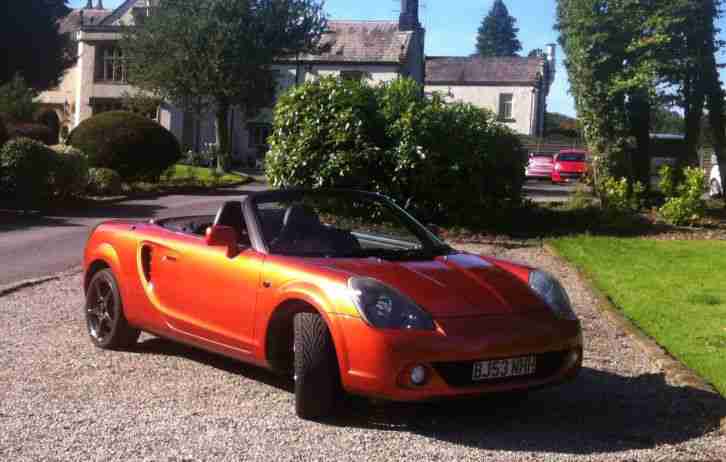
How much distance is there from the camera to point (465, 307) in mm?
5578

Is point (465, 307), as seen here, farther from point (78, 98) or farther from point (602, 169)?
point (78, 98)

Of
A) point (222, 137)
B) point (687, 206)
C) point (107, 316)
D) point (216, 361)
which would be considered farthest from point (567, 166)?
point (216, 361)

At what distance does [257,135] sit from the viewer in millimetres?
52594

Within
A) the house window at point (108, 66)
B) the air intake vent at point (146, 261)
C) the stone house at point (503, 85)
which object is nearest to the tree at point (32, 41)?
the house window at point (108, 66)

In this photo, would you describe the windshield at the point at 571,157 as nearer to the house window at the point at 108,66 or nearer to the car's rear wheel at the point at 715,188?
the car's rear wheel at the point at 715,188

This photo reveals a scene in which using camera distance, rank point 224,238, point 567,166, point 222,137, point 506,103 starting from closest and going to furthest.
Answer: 1. point 224,238
2. point 222,137
3. point 567,166
4. point 506,103

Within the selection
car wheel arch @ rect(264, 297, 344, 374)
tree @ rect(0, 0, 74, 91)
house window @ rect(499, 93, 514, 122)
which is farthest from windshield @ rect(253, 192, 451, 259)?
house window @ rect(499, 93, 514, 122)

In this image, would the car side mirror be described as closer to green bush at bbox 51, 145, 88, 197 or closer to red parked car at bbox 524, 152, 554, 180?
green bush at bbox 51, 145, 88, 197

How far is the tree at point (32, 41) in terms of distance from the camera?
98.4ft

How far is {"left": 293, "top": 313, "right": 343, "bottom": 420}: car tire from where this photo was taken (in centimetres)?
547

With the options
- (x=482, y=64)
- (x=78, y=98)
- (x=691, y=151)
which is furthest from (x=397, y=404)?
(x=482, y=64)

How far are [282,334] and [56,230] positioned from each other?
12.6 metres

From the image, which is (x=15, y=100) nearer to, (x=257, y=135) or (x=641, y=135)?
(x=257, y=135)

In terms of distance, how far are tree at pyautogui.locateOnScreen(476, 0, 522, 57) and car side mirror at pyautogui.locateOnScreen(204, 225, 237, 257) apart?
11454cm
